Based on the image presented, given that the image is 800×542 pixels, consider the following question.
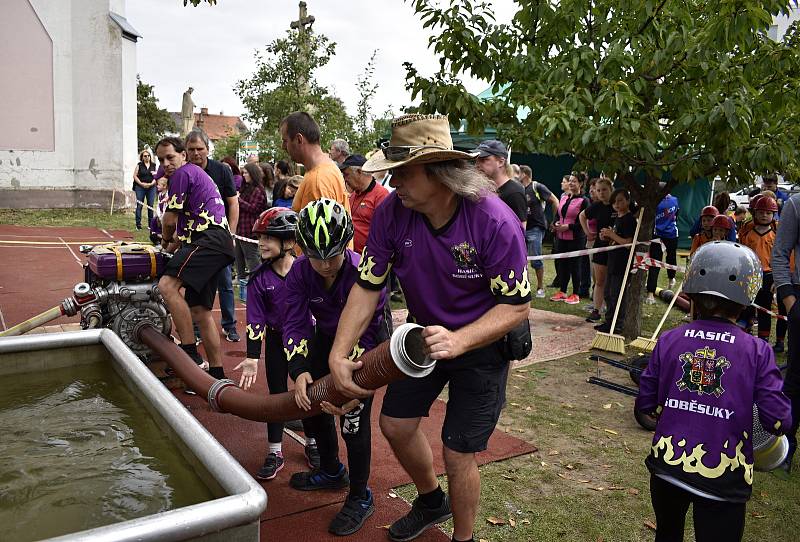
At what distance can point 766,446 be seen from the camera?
2658mm

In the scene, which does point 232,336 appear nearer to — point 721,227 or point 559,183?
point 721,227

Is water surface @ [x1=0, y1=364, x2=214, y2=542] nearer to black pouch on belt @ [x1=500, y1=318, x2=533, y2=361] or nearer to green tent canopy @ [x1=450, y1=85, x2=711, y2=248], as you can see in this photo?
black pouch on belt @ [x1=500, y1=318, x2=533, y2=361]

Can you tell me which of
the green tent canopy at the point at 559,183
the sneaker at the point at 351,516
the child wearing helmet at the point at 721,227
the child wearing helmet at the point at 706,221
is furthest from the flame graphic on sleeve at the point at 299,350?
the green tent canopy at the point at 559,183

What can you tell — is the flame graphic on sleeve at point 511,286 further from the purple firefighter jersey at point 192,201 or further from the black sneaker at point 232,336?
the black sneaker at point 232,336

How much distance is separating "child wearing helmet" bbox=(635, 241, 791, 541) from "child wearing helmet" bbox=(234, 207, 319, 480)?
2.24 meters

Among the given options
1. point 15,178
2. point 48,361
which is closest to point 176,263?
point 48,361

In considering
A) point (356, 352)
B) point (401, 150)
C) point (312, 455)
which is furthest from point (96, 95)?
point (401, 150)

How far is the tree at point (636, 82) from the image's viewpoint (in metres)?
5.95

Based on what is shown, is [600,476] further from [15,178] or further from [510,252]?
[15,178]

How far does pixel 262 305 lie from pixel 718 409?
266cm

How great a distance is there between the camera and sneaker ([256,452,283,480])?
4172mm

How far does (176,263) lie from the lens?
17.9ft

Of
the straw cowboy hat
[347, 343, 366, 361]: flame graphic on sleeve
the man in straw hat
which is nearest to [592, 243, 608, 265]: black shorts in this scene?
[347, 343, 366, 361]: flame graphic on sleeve

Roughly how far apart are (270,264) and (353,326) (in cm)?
142
